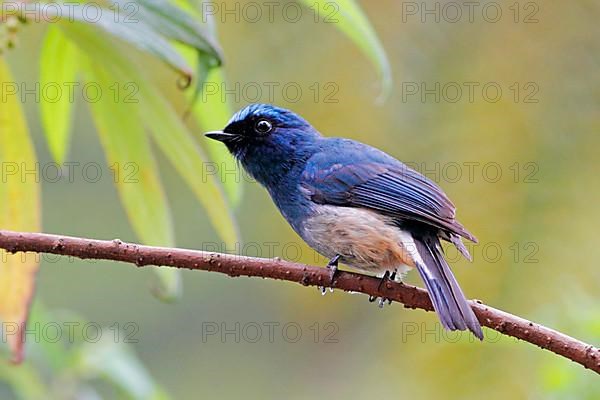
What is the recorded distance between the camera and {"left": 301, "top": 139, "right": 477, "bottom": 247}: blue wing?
2.90m

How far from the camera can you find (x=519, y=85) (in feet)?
13.3

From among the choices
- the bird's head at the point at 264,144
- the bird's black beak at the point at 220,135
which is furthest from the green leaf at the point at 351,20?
the bird's head at the point at 264,144

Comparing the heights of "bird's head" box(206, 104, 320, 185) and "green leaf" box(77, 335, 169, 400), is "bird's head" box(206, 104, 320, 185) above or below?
above

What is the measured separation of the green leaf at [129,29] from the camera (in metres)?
2.13

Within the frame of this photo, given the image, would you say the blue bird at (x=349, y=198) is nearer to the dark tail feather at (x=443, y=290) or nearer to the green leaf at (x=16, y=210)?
the dark tail feather at (x=443, y=290)

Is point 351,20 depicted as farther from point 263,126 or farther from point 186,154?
point 263,126

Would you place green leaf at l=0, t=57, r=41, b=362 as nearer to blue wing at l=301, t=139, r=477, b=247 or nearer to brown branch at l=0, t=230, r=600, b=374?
brown branch at l=0, t=230, r=600, b=374

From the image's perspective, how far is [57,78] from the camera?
266 cm

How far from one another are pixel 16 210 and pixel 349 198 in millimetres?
1196

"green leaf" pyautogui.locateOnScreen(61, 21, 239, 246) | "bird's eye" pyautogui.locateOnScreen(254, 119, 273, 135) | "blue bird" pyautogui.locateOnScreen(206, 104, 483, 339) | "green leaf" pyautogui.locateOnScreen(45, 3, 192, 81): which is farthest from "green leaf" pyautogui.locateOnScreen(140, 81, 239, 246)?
"bird's eye" pyautogui.locateOnScreen(254, 119, 273, 135)

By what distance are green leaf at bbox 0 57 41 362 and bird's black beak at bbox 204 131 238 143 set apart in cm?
66

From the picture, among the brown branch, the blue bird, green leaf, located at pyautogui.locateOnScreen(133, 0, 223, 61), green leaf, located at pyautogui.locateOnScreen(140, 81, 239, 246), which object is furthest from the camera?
the blue bird

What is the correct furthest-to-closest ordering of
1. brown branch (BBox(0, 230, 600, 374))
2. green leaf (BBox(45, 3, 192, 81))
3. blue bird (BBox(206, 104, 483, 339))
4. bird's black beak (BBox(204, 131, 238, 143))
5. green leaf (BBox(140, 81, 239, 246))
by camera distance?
bird's black beak (BBox(204, 131, 238, 143)) → blue bird (BBox(206, 104, 483, 339)) → green leaf (BBox(140, 81, 239, 246)) → green leaf (BBox(45, 3, 192, 81)) → brown branch (BBox(0, 230, 600, 374))

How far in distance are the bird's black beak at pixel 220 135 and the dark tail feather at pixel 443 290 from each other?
807 mm
